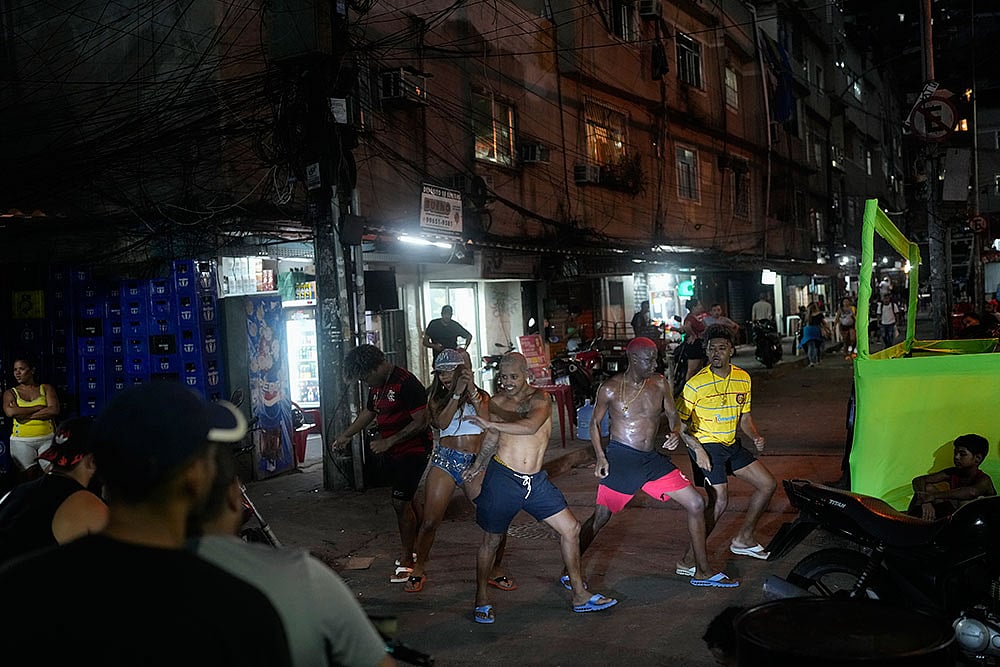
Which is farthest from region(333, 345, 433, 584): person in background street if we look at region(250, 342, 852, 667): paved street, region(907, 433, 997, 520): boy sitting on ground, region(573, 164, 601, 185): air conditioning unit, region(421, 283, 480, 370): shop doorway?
region(573, 164, 601, 185): air conditioning unit

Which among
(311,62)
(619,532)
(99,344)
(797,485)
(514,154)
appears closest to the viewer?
(797,485)

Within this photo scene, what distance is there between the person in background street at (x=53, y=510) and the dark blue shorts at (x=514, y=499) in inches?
109

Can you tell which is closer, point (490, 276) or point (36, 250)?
point (36, 250)

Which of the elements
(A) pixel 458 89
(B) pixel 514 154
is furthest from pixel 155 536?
(B) pixel 514 154

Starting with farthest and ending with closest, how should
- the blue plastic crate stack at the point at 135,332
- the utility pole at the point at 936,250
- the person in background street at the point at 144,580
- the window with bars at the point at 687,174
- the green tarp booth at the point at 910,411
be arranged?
the window with bars at the point at 687,174
the utility pole at the point at 936,250
the blue plastic crate stack at the point at 135,332
the green tarp booth at the point at 910,411
the person in background street at the point at 144,580

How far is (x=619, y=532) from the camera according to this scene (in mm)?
8039

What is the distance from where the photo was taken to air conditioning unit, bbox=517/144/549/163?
16.5 metres

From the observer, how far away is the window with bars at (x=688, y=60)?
23.6m

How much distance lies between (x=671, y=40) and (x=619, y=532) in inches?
707

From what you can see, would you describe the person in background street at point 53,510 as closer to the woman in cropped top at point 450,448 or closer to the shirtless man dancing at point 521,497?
the shirtless man dancing at point 521,497

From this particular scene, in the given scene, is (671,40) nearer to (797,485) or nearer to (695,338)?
(695,338)

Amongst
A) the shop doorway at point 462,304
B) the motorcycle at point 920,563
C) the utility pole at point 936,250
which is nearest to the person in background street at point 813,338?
the utility pole at point 936,250

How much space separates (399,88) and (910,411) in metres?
9.10

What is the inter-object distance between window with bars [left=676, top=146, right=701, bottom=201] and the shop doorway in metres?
9.14
